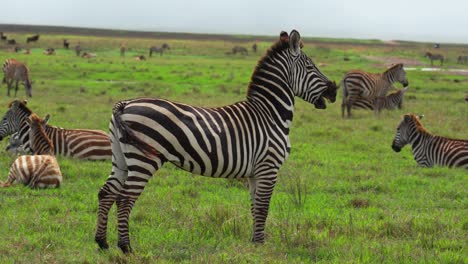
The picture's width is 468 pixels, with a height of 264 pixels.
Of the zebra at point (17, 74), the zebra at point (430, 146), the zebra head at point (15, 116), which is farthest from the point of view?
the zebra at point (17, 74)

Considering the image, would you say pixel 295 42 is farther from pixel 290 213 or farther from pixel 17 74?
pixel 17 74

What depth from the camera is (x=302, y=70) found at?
6895mm

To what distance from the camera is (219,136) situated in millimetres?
6066

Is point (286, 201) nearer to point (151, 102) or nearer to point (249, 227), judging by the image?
point (249, 227)

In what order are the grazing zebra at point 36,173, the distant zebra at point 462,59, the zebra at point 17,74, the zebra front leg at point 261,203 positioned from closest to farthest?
the zebra front leg at point 261,203 < the grazing zebra at point 36,173 < the zebra at point 17,74 < the distant zebra at point 462,59

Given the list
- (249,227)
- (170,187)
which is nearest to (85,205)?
Result: (170,187)

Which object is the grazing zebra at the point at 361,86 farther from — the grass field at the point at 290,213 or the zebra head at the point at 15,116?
the zebra head at the point at 15,116

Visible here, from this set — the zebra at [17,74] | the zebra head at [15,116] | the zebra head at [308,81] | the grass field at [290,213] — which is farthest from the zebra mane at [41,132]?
the zebra at [17,74]

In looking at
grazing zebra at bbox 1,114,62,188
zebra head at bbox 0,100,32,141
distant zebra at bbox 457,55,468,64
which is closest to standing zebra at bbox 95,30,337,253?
grazing zebra at bbox 1,114,62,188

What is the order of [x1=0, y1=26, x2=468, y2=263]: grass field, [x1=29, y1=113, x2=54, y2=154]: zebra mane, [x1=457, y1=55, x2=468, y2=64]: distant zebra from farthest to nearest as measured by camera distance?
[x1=457, y1=55, x2=468, y2=64]: distant zebra, [x1=29, y1=113, x2=54, y2=154]: zebra mane, [x1=0, y1=26, x2=468, y2=263]: grass field

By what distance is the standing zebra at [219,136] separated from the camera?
5652 mm

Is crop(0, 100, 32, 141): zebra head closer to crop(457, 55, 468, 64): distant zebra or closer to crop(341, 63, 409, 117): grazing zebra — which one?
crop(341, 63, 409, 117): grazing zebra

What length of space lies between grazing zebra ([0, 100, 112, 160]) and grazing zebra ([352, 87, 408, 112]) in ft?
38.0

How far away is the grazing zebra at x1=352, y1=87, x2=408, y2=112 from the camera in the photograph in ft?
69.1
